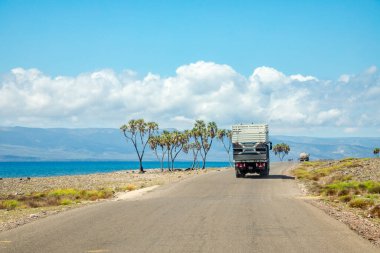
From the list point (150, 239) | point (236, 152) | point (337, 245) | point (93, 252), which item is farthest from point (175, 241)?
point (236, 152)

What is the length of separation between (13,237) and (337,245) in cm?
964

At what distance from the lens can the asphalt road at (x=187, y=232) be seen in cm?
1314

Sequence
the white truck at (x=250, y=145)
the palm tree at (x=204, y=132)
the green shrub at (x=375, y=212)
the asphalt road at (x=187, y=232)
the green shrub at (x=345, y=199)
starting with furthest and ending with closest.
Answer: the palm tree at (x=204, y=132) → the white truck at (x=250, y=145) → the green shrub at (x=345, y=199) → the green shrub at (x=375, y=212) → the asphalt road at (x=187, y=232)

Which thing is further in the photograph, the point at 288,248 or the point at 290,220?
the point at 290,220

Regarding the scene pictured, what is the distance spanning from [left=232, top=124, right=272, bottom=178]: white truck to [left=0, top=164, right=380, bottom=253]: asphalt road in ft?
83.3

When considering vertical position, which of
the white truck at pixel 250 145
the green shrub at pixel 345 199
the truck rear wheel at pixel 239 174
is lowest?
the green shrub at pixel 345 199

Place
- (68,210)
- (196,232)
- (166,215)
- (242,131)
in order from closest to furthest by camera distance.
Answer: (196,232) < (166,215) < (68,210) < (242,131)

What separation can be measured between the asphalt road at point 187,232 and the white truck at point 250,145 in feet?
83.3

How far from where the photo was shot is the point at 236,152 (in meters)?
48.4

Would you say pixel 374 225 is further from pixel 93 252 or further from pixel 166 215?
pixel 93 252

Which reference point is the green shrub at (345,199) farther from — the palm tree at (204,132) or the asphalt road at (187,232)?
the palm tree at (204,132)

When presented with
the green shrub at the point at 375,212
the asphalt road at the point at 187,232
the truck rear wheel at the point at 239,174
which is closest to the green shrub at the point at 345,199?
the green shrub at the point at 375,212

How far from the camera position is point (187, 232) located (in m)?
15.5

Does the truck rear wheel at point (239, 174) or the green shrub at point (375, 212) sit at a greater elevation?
the truck rear wheel at point (239, 174)
